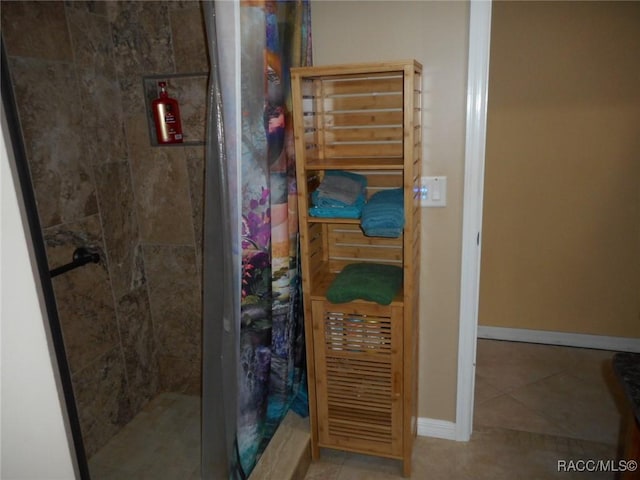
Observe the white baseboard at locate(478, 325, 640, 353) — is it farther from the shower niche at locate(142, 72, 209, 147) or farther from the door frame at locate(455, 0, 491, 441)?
the shower niche at locate(142, 72, 209, 147)

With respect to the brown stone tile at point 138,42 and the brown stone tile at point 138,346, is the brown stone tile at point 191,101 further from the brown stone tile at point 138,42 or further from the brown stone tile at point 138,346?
the brown stone tile at point 138,346

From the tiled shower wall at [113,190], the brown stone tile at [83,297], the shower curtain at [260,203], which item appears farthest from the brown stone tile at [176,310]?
the shower curtain at [260,203]

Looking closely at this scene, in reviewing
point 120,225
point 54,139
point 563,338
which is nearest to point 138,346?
point 120,225

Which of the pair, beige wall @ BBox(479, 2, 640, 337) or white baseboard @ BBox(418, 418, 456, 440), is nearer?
white baseboard @ BBox(418, 418, 456, 440)

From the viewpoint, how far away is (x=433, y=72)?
5.83ft

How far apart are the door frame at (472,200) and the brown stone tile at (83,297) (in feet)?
5.48

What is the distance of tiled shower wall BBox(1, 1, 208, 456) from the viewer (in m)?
1.80

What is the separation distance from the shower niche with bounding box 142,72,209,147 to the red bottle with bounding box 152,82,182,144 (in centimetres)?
2

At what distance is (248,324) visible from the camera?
1.61 meters

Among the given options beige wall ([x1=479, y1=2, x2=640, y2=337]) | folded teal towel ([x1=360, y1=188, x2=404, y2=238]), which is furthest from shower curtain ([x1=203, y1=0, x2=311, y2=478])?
beige wall ([x1=479, y1=2, x2=640, y2=337])

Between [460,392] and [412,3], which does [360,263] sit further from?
[412,3]

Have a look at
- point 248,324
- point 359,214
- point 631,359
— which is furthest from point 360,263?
point 631,359

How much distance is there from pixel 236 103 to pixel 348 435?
1454 mm

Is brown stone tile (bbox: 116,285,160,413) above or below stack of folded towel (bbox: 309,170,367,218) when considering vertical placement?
below
